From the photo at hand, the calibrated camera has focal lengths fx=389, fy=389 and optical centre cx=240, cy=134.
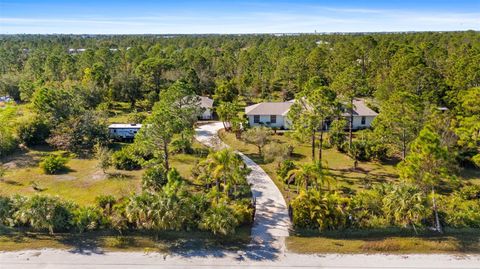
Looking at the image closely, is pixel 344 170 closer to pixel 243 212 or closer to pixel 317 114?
pixel 317 114

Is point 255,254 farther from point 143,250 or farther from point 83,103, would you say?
point 83,103

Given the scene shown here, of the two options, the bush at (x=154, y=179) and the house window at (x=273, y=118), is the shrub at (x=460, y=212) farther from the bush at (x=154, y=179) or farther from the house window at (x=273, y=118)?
the house window at (x=273, y=118)

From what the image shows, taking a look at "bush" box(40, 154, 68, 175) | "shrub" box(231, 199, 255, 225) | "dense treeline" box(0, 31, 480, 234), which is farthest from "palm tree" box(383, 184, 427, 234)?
"bush" box(40, 154, 68, 175)

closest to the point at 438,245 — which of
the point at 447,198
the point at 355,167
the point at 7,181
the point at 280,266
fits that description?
the point at 447,198

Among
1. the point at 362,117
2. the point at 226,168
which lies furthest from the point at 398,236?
the point at 362,117

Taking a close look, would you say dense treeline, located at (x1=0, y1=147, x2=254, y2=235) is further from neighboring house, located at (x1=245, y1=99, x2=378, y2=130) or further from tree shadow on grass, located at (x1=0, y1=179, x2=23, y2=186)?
neighboring house, located at (x1=245, y1=99, x2=378, y2=130)
